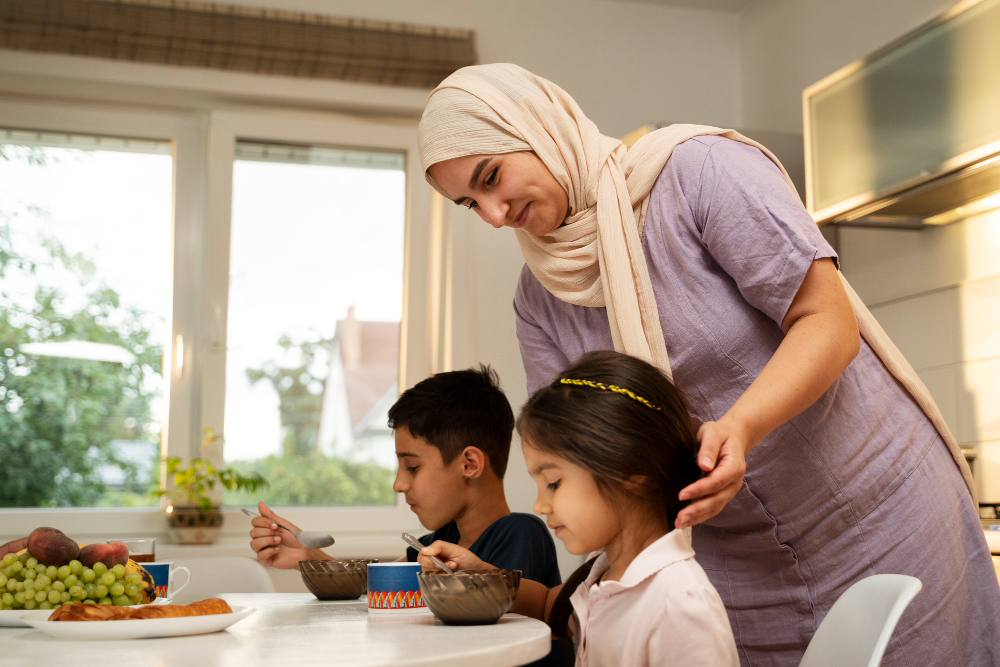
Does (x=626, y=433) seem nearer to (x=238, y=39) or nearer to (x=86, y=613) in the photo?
(x=86, y=613)

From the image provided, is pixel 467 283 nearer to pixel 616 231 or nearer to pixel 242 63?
pixel 242 63

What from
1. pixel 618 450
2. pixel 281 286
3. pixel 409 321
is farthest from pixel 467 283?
pixel 618 450

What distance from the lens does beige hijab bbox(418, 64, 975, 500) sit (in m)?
1.19

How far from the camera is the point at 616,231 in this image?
4.00ft

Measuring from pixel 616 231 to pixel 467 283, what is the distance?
83.5 inches

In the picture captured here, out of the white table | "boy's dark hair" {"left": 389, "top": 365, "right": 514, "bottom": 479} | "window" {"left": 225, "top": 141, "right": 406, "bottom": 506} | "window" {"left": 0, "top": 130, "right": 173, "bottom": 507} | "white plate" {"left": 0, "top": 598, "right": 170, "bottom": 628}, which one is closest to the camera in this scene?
the white table

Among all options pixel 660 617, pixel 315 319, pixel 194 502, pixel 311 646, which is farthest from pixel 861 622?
pixel 315 319

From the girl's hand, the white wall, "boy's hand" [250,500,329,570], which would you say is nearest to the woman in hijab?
the girl's hand

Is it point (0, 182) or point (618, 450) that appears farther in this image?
point (0, 182)

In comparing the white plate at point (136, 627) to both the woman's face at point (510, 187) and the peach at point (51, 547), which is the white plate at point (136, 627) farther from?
the woman's face at point (510, 187)

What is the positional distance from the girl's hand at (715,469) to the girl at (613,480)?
0.12 meters

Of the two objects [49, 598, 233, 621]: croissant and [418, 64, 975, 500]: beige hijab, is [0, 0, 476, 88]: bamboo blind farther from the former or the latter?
[49, 598, 233, 621]: croissant

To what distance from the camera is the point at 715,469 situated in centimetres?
86

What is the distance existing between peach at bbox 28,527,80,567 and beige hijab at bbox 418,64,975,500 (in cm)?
67
